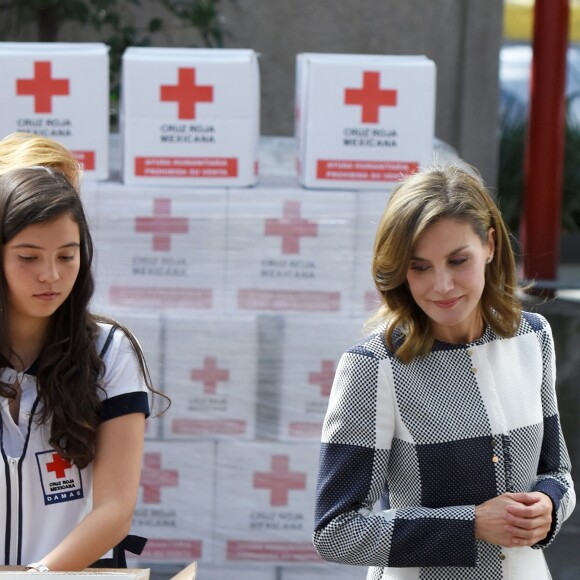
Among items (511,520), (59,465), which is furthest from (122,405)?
(511,520)

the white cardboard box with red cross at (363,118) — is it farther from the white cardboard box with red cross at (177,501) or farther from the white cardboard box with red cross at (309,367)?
the white cardboard box with red cross at (177,501)

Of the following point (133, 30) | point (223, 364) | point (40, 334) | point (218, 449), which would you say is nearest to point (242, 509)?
point (218, 449)

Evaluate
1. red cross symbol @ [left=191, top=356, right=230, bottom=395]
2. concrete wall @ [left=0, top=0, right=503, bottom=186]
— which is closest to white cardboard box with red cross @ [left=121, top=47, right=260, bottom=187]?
red cross symbol @ [left=191, top=356, right=230, bottom=395]

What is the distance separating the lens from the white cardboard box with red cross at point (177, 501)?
3418 millimetres

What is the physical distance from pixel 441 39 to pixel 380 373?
14.3ft

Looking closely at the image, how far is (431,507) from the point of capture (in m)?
1.88

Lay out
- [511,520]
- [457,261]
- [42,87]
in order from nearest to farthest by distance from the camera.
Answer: [511,520]
[457,261]
[42,87]

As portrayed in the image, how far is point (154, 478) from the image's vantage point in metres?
3.43

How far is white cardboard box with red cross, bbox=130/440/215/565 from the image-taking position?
11.2 ft

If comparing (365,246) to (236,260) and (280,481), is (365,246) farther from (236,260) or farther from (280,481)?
(280,481)

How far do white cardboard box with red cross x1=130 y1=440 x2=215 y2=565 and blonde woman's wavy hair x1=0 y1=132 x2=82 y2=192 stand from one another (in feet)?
4.59

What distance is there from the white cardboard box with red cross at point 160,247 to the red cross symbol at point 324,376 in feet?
1.08

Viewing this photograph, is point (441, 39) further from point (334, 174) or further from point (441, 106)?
point (334, 174)

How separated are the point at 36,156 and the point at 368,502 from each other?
814 mm
